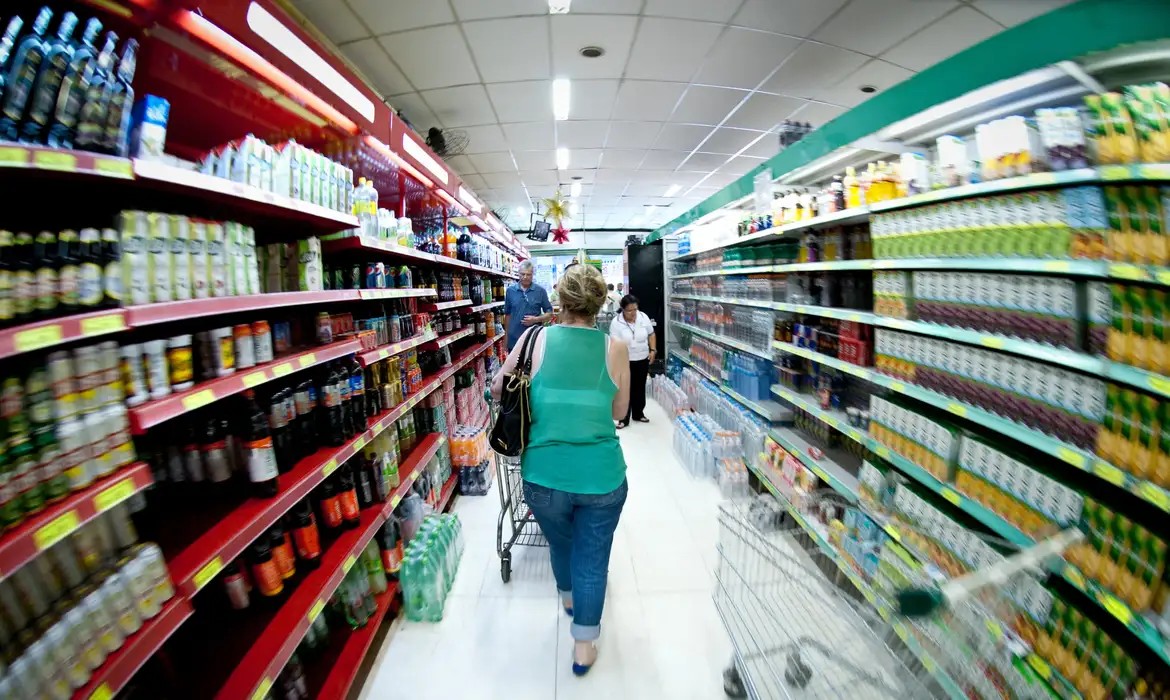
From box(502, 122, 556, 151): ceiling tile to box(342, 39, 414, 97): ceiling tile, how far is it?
150 cm

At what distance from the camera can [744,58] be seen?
159 inches

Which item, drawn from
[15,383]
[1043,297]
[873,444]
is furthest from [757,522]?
[15,383]

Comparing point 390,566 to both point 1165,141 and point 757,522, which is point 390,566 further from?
point 1165,141

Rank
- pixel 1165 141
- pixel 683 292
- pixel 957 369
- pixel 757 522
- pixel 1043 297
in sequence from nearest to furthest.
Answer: pixel 1165 141 < pixel 1043 297 < pixel 957 369 < pixel 757 522 < pixel 683 292

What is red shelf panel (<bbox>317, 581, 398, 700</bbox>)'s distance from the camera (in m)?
1.65

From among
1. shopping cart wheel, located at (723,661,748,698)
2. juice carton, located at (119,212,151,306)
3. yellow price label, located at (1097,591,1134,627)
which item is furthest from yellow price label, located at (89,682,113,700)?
yellow price label, located at (1097,591,1134,627)

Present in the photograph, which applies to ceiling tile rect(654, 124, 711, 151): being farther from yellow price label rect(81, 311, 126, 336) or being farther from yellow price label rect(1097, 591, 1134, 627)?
yellow price label rect(81, 311, 126, 336)

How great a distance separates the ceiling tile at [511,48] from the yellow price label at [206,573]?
3.90 meters

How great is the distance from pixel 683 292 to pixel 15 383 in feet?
21.2

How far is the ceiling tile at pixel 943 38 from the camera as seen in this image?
343 centimetres

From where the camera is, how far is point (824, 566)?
253 cm

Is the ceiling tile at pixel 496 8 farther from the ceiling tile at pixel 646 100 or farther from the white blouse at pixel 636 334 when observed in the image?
the white blouse at pixel 636 334

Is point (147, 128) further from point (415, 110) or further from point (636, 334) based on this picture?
point (415, 110)

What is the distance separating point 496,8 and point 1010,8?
155 inches
